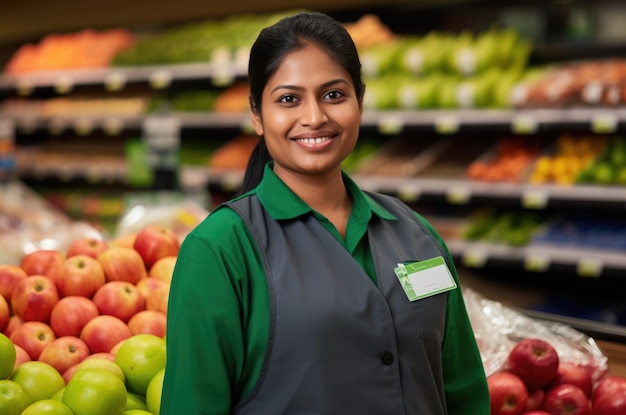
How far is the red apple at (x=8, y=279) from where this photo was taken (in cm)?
221

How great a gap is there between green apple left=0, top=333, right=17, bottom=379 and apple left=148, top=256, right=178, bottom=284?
25.4 inches

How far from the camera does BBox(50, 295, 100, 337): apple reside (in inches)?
82.0

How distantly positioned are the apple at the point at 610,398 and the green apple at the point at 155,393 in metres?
1.07

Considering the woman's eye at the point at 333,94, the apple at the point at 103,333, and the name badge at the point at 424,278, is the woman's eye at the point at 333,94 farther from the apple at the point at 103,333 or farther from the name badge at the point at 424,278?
the apple at the point at 103,333

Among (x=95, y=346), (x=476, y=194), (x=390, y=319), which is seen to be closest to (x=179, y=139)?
(x=476, y=194)

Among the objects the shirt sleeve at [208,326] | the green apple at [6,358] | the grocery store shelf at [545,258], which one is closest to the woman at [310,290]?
the shirt sleeve at [208,326]

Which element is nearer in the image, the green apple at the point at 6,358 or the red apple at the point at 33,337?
the green apple at the point at 6,358

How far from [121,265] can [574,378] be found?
1.27m

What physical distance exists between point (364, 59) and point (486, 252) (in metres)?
1.60

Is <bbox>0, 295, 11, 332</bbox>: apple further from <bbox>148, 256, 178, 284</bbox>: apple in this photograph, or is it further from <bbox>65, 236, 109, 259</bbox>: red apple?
<bbox>148, 256, 178, 284</bbox>: apple

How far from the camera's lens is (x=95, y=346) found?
204 centimetres

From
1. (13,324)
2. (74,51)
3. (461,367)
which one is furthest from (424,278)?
(74,51)

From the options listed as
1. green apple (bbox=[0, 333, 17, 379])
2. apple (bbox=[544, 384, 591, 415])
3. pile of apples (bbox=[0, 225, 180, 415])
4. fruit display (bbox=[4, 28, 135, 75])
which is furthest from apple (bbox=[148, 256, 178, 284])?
fruit display (bbox=[4, 28, 135, 75])

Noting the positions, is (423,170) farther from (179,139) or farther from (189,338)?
(189,338)
